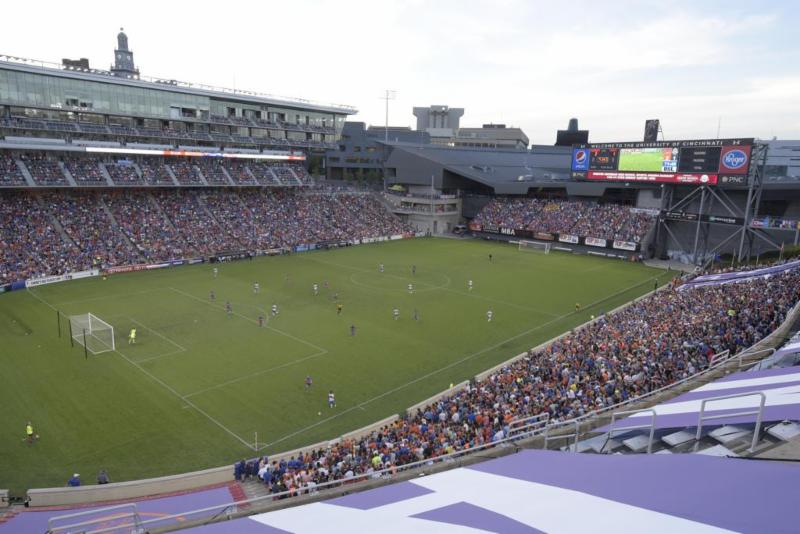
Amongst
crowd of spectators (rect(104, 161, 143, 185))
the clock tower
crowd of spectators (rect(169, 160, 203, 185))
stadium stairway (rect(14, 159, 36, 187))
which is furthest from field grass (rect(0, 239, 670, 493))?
the clock tower

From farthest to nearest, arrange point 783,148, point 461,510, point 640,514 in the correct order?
point 783,148 < point 461,510 < point 640,514

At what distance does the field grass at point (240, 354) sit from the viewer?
1912cm

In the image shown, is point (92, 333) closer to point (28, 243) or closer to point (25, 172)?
point (28, 243)

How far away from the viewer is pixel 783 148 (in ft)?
321

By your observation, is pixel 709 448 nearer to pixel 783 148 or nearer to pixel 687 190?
pixel 687 190

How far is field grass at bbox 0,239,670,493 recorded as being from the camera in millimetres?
19125

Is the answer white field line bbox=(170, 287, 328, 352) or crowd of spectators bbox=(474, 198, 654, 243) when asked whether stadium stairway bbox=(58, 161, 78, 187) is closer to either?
white field line bbox=(170, 287, 328, 352)

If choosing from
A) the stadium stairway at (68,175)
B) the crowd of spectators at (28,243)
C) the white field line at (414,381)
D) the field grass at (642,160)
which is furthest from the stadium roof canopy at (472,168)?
the crowd of spectators at (28,243)

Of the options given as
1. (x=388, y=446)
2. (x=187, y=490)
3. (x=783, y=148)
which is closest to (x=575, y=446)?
(x=388, y=446)

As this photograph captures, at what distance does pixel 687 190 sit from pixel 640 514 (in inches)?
2374

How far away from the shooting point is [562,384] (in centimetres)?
1889

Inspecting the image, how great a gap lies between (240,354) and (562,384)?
16912 millimetres

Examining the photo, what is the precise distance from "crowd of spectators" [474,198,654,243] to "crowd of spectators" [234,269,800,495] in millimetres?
34680

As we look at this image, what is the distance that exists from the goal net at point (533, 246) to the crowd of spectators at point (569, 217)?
229cm
